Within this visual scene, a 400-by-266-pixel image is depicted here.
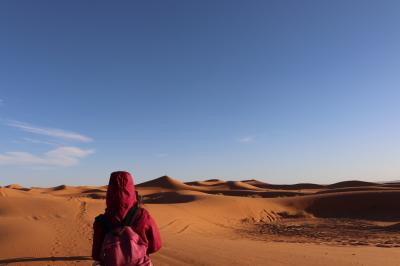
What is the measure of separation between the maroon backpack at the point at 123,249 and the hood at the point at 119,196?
95 millimetres

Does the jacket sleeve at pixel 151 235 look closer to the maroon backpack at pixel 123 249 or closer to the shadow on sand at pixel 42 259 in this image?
the maroon backpack at pixel 123 249

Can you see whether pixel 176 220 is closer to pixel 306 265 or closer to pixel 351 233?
pixel 351 233

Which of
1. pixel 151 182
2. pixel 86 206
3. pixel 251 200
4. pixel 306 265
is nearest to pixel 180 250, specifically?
pixel 306 265

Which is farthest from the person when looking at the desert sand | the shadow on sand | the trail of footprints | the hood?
the trail of footprints

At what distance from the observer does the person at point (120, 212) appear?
3.28 m

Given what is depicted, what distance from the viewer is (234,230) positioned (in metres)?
20.1

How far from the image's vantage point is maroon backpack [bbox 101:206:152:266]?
3.14 m

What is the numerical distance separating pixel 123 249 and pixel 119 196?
0.40 meters

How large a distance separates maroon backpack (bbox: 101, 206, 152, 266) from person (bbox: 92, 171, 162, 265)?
0.22 ft

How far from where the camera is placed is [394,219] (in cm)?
2314

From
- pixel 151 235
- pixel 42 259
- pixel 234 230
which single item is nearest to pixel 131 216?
pixel 151 235

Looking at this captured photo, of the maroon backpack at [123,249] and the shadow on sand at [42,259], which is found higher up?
the maroon backpack at [123,249]

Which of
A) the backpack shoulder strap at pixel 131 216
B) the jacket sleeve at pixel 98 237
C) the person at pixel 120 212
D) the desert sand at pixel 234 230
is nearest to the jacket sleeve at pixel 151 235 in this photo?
the person at pixel 120 212

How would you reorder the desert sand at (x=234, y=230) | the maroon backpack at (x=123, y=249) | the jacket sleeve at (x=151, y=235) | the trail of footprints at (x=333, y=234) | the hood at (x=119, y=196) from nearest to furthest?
the maroon backpack at (x=123, y=249), the hood at (x=119, y=196), the jacket sleeve at (x=151, y=235), the desert sand at (x=234, y=230), the trail of footprints at (x=333, y=234)
